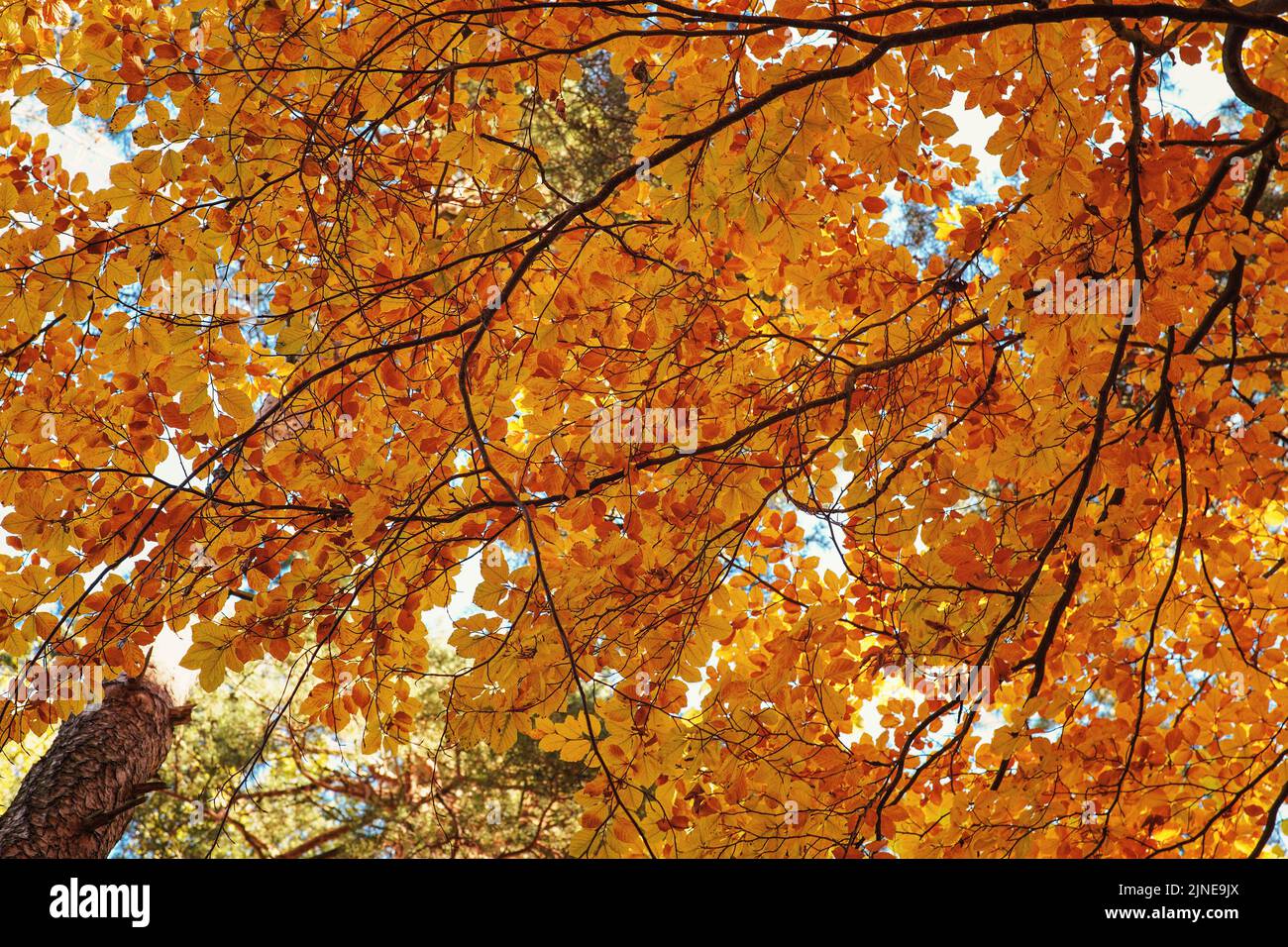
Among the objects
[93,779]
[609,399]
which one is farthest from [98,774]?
[609,399]

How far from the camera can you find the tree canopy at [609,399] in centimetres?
212

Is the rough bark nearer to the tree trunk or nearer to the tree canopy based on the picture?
the tree trunk

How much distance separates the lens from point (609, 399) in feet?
9.15

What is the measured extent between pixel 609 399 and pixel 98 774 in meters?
2.41

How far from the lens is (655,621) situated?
2.33 meters

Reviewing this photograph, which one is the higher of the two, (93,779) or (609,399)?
(609,399)

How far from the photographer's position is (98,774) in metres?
3.32

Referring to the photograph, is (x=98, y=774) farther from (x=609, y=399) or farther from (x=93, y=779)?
(x=609, y=399)

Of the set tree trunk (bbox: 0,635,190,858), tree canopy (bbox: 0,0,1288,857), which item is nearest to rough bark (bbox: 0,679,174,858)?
tree trunk (bbox: 0,635,190,858)

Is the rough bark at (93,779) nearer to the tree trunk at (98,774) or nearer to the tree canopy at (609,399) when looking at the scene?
the tree trunk at (98,774)

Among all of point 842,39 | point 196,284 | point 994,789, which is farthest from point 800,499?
point 196,284

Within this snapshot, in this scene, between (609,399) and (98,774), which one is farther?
(98,774)
